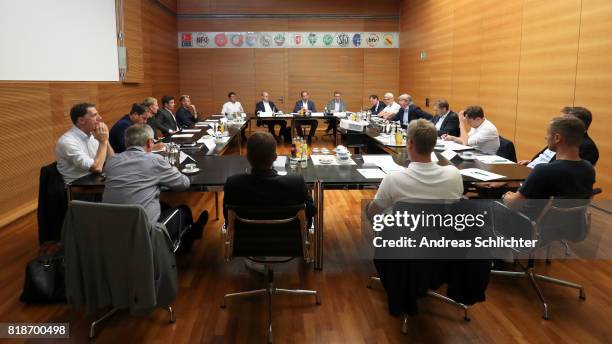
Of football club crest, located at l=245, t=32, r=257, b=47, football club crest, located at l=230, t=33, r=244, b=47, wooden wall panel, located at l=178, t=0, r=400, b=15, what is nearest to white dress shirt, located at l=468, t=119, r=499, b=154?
wooden wall panel, located at l=178, t=0, r=400, b=15

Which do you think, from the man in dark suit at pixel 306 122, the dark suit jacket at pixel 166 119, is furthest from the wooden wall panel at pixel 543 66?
the dark suit jacket at pixel 166 119

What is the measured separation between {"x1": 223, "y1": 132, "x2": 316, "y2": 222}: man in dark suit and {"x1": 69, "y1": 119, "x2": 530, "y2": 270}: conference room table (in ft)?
2.23

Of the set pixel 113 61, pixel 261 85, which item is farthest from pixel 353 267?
pixel 261 85

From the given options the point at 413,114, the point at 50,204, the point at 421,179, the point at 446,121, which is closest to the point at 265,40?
the point at 413,114

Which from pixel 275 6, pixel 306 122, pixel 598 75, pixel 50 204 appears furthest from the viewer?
pixel 275 6

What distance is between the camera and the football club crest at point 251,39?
40.1 feet

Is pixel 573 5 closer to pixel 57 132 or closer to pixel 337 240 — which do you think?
pixel 337 240

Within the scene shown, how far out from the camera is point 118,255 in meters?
2.33

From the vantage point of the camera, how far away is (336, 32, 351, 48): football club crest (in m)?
12.3

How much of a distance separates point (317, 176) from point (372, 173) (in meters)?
0.41

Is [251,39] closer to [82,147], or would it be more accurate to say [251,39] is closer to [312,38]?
[312,38]

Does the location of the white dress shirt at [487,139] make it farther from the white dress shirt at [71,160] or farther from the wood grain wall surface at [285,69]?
the wood grain wall surface at [285,69]

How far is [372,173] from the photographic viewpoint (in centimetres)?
343

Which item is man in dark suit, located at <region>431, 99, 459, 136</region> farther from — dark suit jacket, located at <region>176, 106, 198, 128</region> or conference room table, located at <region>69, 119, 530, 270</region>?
dark suit jacket, located at <region>176, 106, 198, 128</region>
